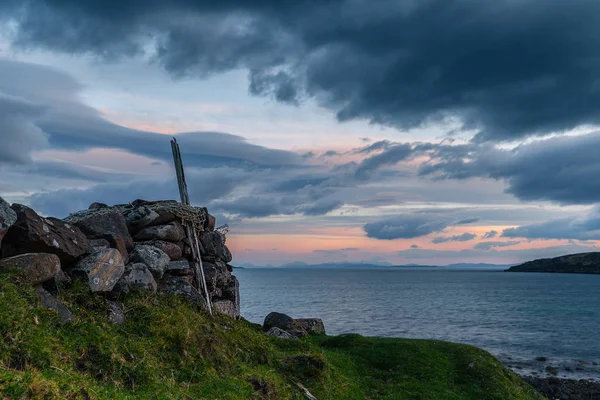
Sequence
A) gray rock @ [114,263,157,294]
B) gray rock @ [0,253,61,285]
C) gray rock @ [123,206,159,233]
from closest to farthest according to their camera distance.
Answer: gray rock @ [0,253,61,285] < gray rock @ [114,263,157,294] < gray rock @ [123,206,159,233]

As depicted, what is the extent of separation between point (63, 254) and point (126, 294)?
10.0ft

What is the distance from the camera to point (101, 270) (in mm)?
18203

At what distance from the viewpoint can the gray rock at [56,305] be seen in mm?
14609

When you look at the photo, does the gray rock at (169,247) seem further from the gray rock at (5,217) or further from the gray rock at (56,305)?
the gray rock at (56,305)

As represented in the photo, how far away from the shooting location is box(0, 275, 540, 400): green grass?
11672 millimetres

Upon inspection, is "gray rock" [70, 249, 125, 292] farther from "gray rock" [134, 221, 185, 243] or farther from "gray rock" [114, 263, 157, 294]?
"gray rock" [134, 221, 185, 243]

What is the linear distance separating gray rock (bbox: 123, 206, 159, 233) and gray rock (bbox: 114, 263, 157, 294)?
536cm

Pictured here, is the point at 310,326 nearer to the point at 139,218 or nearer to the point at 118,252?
the point at 139,218

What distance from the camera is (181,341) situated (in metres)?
16.9

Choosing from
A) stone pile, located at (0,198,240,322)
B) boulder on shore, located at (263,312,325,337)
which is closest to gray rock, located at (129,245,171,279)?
stone pile, located at (0,198,240,322)

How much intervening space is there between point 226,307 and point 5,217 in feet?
56.8

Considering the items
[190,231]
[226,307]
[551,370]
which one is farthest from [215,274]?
[551,370]

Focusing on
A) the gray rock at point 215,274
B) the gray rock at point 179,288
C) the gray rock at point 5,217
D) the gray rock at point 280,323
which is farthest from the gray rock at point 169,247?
the gray rock at point 280,323

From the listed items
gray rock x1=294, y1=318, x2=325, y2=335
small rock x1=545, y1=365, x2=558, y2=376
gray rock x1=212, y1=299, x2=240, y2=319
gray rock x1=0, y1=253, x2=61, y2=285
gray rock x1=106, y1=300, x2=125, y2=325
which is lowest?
small rock x1=545, y1=365, x2=558, y2=376
